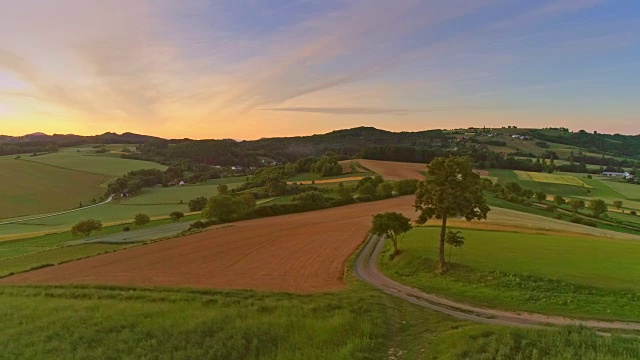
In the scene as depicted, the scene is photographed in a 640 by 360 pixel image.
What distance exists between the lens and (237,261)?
46594mm

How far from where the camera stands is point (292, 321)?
20797 millimetres

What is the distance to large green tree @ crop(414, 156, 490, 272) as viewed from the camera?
36500mm

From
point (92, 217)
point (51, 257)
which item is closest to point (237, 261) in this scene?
point (51, 257)

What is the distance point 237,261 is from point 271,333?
1111 inches

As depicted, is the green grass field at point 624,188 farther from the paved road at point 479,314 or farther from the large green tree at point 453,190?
the paved road at point 479,314

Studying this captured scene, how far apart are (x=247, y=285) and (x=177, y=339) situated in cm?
1651

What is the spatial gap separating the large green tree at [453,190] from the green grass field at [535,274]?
12.5 feet

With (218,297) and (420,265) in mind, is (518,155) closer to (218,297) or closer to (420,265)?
(420,265)

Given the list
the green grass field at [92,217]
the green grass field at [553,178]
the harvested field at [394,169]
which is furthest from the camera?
the green grass field at [553,178]

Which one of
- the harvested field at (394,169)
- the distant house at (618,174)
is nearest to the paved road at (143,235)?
the harvested field at (394,169)

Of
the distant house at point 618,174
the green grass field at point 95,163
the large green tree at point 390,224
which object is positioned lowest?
the large green tree at point 390,224

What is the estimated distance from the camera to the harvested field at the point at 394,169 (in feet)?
382

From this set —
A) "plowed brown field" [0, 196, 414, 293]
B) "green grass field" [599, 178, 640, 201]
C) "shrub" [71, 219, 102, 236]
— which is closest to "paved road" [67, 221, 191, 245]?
"shrub" [71, 219, 102, 236]

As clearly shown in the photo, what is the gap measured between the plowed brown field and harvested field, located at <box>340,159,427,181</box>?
159 ft
